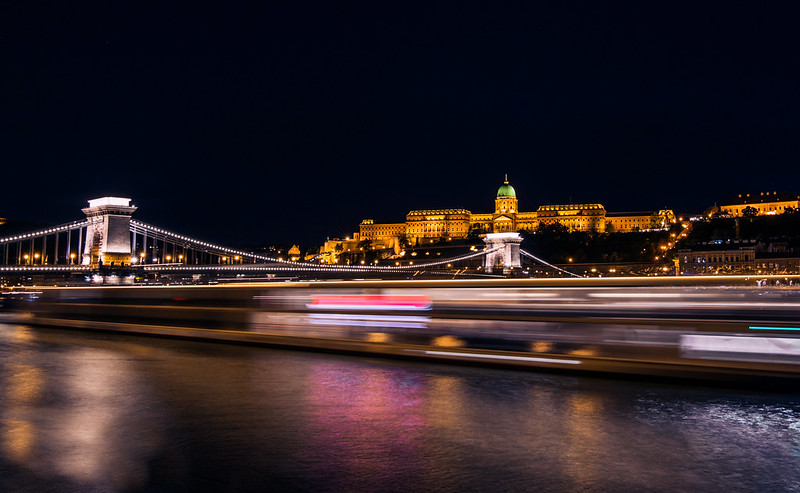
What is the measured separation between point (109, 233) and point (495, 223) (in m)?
96.0

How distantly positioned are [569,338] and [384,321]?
3518mm

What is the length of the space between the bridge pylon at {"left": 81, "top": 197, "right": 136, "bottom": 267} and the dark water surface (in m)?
71.3

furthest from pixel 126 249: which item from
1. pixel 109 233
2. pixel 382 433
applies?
pixel 382 433

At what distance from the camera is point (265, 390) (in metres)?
8.05

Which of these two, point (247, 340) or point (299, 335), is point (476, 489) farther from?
point (247, 340)

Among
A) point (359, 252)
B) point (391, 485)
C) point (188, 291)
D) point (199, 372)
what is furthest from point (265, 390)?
point (359, 252)

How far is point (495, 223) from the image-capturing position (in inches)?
6176

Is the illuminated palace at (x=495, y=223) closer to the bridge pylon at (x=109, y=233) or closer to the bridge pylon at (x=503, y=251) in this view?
the bridge pylon at (x=503, y=251)

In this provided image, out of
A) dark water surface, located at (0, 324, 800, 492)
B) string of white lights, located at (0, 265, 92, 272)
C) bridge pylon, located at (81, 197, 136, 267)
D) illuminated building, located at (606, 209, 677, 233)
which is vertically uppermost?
illuminated building, located at (606, 209, 677, 233)

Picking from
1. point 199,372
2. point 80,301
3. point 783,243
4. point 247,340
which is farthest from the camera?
point 783,243

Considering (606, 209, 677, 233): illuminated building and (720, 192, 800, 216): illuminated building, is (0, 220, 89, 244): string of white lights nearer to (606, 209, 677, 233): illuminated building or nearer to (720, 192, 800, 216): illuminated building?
(606, 209, 677, 233): illuminated building

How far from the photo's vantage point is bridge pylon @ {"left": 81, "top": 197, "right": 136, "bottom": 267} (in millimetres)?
76062

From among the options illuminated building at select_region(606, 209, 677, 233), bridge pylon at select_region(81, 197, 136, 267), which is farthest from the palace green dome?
bridge pylon at select_region(81, 197, 136, 267)

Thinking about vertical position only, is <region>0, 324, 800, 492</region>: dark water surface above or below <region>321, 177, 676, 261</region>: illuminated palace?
below
